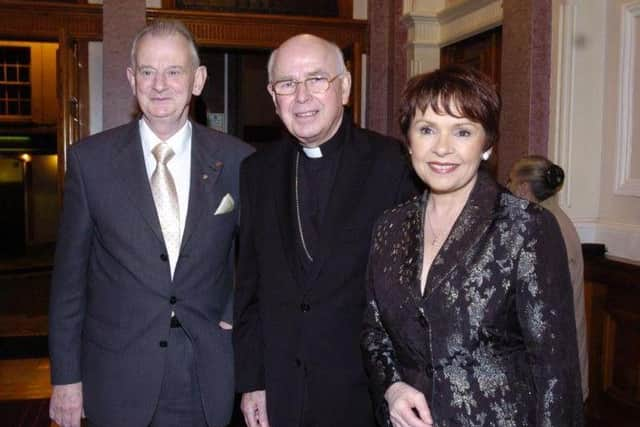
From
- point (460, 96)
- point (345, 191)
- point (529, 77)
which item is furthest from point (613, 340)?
point (460, 96)

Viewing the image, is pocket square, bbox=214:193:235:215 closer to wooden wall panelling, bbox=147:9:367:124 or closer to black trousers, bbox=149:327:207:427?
black trousers, bbox=149:327:207:427

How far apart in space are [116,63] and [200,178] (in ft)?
13.1

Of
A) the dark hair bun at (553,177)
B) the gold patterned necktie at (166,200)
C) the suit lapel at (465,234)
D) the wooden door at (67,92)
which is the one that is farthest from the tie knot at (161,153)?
the wooden door at (67,92)

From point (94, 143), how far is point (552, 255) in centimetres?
Result: 137

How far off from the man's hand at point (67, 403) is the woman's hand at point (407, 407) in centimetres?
102

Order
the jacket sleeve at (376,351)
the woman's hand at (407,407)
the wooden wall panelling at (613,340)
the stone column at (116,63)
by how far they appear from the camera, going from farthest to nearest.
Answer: the stone column at (116,63) → the wooden wall panelling at (613,340) → the jacket sleeve at (376,351) → the woman's hand at (407,407)

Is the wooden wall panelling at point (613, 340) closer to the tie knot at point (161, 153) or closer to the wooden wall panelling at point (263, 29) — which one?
the tie knot at point (161, 153)

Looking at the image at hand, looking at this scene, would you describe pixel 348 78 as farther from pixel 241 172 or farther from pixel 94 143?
pixel 94 143

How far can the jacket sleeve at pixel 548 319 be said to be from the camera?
1486mm

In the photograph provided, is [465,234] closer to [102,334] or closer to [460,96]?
[460,96]

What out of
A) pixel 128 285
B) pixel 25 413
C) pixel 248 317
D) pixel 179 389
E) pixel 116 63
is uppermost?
pixel 116 63

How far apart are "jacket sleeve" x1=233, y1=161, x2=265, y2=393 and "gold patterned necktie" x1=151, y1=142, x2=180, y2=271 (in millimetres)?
195

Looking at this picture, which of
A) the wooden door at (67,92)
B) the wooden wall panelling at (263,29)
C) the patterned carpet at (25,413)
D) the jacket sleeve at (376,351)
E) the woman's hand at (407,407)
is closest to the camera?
the woman's hand at (407,407)

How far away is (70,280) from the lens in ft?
6.84
